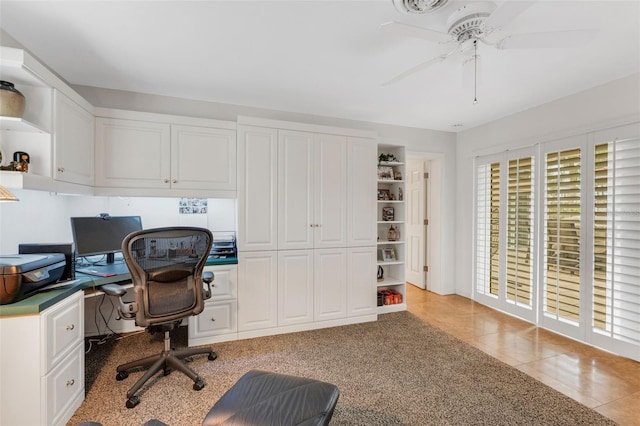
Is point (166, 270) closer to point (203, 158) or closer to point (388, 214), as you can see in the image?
point (203, 158)

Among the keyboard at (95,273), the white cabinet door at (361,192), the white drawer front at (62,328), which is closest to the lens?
the white drawer front at (62,328)

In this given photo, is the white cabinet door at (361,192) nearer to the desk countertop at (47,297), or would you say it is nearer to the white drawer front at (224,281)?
the white drawer front at (224,281)

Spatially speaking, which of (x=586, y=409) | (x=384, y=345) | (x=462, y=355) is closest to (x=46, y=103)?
(x=384, y=345)

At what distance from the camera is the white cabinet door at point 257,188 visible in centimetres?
294

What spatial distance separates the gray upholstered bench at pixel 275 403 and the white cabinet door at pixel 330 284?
163 cm

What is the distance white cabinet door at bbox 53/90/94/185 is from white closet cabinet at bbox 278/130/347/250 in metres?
1.70

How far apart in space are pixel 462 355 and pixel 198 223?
3026mm

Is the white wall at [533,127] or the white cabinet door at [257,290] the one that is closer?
the white wall at [533,127]

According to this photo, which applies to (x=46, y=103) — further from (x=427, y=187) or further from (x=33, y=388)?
(x=427, y=187)

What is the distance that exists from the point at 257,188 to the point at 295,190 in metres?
0.42

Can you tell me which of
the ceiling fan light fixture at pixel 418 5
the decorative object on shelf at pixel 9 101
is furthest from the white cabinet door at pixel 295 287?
the ceiling fan light fixture at pixel 418 5

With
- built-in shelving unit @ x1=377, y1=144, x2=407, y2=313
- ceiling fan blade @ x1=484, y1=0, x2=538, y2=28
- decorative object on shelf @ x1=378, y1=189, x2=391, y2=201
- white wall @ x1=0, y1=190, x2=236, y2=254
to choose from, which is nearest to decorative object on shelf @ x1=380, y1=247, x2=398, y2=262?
built-in shelving unit @ x1=377, y1=144, x2=407, y2=313

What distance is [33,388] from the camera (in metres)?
1.54

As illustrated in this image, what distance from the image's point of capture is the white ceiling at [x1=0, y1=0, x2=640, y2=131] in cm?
175
